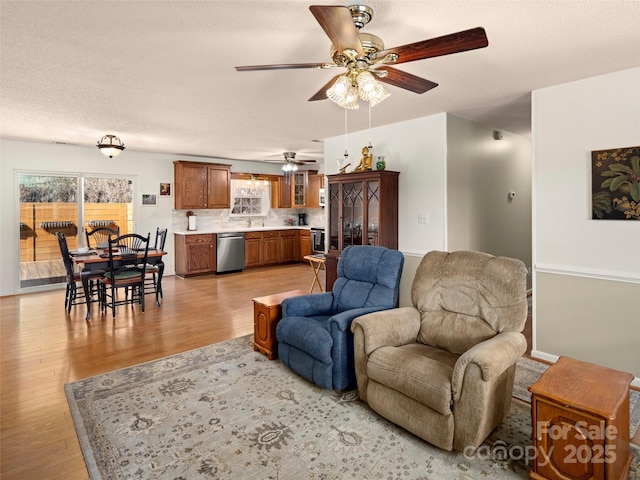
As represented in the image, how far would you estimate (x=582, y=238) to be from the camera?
324 centimetres

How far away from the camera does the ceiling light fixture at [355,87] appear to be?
6.50 feet

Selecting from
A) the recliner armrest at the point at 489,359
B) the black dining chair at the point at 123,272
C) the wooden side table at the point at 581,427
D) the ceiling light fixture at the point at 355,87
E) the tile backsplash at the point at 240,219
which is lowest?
the wooden side table at the point at 581,427

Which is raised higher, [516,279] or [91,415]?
[516,279]

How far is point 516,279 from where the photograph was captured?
2.34 m

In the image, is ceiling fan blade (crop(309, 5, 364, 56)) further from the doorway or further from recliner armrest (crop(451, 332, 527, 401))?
the doorway

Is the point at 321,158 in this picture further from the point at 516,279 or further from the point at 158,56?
the point at 516,279

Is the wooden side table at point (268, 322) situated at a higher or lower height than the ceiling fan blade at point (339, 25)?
lower

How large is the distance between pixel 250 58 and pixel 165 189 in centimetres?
545

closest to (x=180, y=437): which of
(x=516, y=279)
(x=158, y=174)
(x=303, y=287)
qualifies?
(x=516, y=279)

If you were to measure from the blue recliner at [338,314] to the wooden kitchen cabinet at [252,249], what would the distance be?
514cm

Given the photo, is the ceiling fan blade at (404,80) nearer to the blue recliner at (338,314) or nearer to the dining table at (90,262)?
the blue recliner at (338,314)

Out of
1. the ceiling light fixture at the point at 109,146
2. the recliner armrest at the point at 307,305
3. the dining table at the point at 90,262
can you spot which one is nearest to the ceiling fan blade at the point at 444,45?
the recliner armrest at the point at 307,305

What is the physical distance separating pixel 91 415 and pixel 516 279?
2.92 meters

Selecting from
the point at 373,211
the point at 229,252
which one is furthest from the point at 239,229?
the point at 373,211
